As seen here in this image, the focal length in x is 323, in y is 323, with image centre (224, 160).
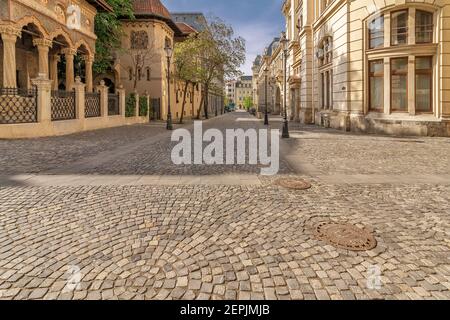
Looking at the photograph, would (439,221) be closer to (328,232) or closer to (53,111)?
(328,232)

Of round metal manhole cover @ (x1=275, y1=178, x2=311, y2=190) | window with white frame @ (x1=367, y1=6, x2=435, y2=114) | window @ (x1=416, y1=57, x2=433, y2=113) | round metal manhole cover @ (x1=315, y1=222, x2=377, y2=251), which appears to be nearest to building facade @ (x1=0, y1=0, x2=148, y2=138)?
round metal manhole cover @ (x1=275, y1=178, x2=311, y2=190)

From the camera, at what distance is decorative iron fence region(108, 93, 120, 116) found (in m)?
26.1

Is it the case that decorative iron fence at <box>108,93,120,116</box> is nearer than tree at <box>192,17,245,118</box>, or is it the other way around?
decorative iron fence at <box>108,93,120,116</box>

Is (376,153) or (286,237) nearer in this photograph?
(286,237)

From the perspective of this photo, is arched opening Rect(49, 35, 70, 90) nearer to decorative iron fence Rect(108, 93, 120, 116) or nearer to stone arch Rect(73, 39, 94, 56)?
stone arch Rect(73, 39, 94, 56)

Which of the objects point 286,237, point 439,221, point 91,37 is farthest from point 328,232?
point 91,37

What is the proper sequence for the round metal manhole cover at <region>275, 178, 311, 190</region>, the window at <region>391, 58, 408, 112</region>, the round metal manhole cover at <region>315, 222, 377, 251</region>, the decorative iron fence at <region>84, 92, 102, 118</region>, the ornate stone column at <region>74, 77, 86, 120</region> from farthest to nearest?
the decorative iron fence at <region>84, 92, 102, 118</region>, the ornate stone column at <region>74, 77, 86, 120</region>, the window at <region>391, 58, 408, 112</region>, the round metal manhole cover at <region>275, 178, 311, 190</region>, the round metal manhole cover at <region>315, 222, 377, 251</region>

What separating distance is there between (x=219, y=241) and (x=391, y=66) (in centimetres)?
1803

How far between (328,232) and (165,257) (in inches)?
86.2

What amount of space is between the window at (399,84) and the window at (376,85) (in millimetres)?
609

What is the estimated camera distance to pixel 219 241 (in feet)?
13.3

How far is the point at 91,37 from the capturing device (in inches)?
1067

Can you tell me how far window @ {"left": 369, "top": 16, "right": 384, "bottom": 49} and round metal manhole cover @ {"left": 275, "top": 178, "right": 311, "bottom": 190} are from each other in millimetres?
14743

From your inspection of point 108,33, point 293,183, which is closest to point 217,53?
point 108,33
